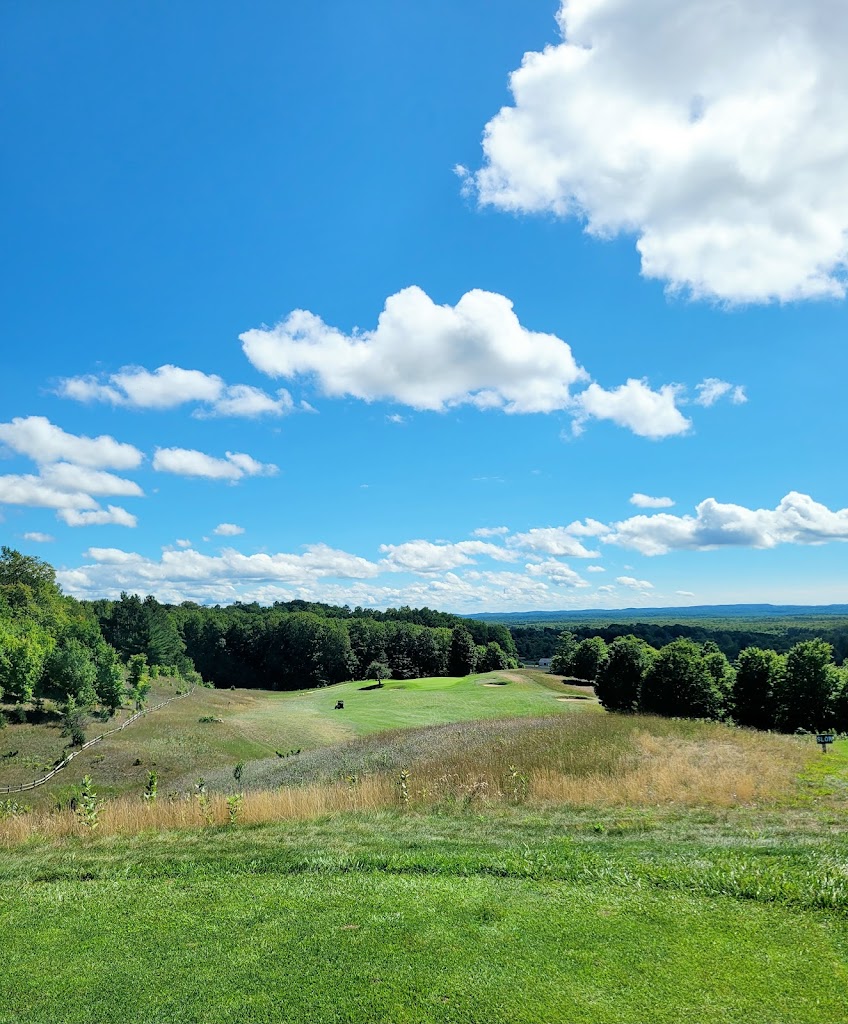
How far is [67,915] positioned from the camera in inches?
290

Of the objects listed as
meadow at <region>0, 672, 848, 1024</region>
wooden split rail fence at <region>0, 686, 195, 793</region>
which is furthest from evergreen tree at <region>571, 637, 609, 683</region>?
meadow at <region>0, 672, 848, 1024</region>

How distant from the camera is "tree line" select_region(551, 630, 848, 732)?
135 ft

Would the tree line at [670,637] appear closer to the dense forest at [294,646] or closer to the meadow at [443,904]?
the dense forest at [294,646]

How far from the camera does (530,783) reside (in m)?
14.6

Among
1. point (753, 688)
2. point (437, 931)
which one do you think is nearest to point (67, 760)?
point (437, 931)

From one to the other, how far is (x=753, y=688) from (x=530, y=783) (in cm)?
3648

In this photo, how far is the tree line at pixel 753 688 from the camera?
41000mm

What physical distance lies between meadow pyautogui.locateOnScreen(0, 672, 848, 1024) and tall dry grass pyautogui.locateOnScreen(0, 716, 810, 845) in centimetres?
11

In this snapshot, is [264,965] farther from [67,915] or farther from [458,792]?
[458,792]

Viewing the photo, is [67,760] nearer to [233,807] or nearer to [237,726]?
[237,726]

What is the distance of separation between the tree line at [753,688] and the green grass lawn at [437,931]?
3717cm

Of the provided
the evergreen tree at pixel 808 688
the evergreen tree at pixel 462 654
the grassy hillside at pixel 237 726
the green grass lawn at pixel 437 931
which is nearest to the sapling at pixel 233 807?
the green grass lawn at pixel 437 931

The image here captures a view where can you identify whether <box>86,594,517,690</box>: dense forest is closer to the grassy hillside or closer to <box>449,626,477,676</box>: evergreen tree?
<box>449,626,477,676</box>: evergreen tree

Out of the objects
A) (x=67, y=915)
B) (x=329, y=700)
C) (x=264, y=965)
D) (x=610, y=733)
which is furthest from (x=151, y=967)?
(x=329, y=700)
